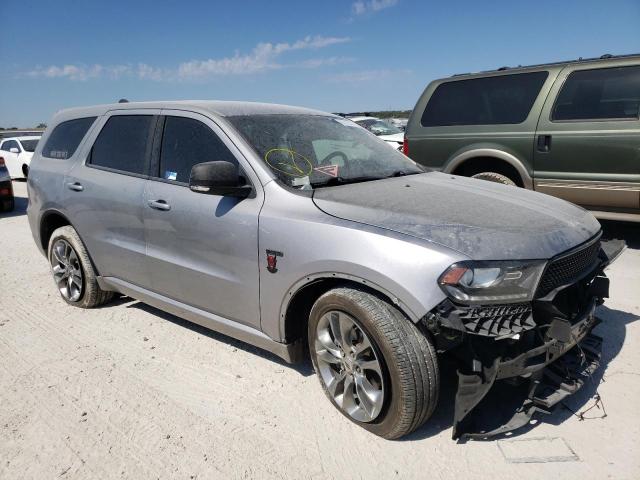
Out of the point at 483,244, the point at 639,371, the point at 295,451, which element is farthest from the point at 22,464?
the point at 639,371

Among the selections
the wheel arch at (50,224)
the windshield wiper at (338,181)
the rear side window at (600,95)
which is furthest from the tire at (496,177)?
the wheel arch at (50,224)

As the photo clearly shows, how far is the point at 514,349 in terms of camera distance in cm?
233

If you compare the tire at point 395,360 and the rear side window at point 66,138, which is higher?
the rear side window at point 66,138

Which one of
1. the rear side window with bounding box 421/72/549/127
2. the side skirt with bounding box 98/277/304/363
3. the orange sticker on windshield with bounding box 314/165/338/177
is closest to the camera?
the side skirt with bounding box 98/277/304/363

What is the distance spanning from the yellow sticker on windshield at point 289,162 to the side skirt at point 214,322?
3.32 ft

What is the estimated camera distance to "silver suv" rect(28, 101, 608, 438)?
2270mm

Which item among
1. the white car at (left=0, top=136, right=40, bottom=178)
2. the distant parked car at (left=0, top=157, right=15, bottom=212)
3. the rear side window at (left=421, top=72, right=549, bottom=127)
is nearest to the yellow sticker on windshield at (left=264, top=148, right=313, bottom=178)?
the rear side window at (left=421, top=72, right=549, bottom=127)

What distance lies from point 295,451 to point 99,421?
119 cm

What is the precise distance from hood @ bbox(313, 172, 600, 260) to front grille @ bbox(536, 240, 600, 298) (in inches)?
2.1

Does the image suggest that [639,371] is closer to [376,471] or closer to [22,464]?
[376,471]

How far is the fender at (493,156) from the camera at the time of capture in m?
5.91

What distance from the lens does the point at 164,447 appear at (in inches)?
102

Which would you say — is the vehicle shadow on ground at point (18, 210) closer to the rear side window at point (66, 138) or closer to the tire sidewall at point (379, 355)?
the rear side window at point (66, 138)

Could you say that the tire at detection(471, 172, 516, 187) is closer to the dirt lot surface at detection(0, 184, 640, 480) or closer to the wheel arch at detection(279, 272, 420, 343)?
the dirt lot surface at detection(0, 184, 640, 480)
